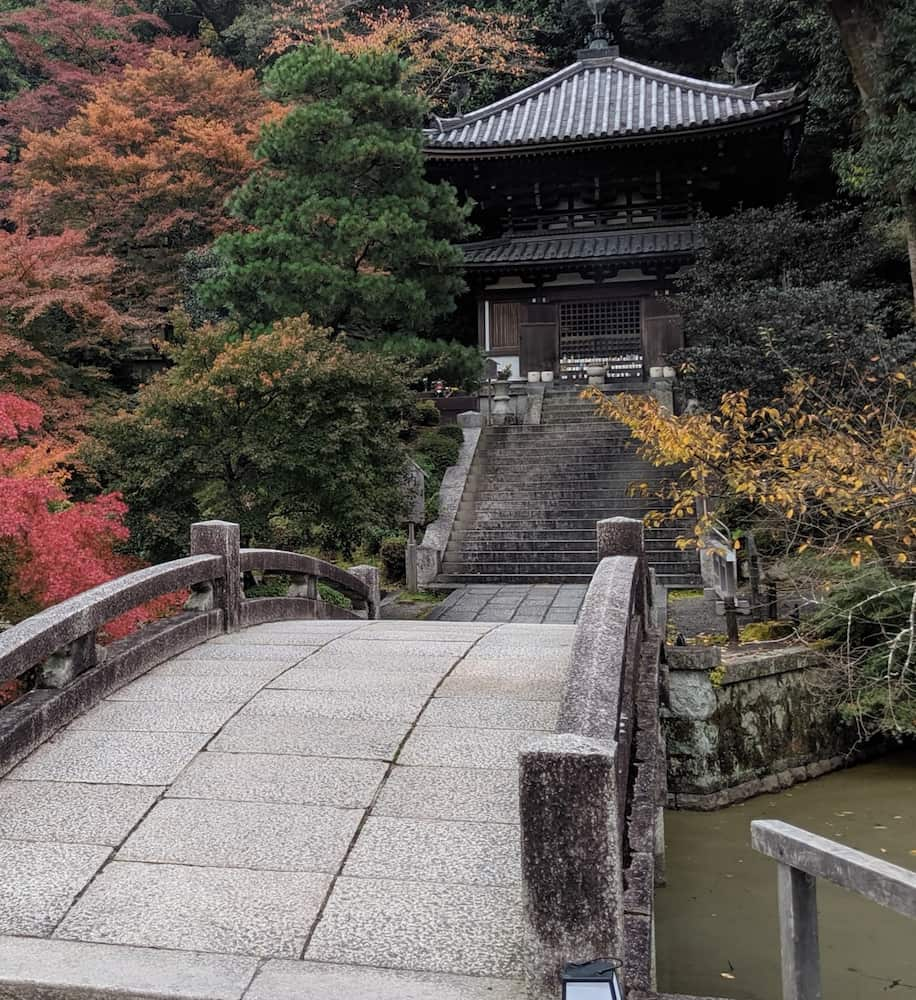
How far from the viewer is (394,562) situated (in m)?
15.0

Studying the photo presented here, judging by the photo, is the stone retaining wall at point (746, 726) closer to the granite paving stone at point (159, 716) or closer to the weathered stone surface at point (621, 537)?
the weathered stone surface at point (621, 537)

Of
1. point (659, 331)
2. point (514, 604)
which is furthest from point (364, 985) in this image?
point (659, 331)

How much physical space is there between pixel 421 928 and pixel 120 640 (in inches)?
144

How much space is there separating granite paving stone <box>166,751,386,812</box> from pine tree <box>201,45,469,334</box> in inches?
495

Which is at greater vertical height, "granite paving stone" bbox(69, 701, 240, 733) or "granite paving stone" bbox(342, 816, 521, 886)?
"granite paving stone" bbox(69, 701, 240, 733)

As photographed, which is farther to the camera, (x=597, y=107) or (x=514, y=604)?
(x=597, y=107)

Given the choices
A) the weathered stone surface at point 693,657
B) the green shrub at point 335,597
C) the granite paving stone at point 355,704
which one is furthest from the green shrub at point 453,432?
the granite paving stone at point 355,704

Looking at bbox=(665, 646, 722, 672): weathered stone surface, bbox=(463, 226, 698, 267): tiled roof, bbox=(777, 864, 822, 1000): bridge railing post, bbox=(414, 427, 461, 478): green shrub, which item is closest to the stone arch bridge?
bbox=(777, 864, 822, 1000): bridge railing post

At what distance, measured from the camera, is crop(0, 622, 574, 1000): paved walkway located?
2.89 meters

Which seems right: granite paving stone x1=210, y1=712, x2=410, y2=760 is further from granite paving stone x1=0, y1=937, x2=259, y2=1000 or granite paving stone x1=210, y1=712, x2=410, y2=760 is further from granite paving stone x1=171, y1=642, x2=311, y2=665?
granite paving stone x1=0, y1=937, x2=259, y2=1000

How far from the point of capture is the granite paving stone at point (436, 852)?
11.1 ft

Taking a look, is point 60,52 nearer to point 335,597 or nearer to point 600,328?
point 600,328

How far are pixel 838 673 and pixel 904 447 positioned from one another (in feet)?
8.78

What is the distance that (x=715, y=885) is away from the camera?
22.1 feet
